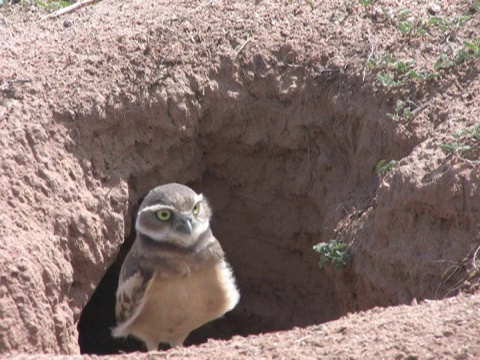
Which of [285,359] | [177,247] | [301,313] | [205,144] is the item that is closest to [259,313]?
[301,313]

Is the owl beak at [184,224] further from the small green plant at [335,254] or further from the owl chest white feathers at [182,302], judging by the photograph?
the small green plant at [335,254]

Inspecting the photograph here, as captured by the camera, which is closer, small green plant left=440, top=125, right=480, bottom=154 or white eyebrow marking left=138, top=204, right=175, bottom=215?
small green plant left=440, top=125, right=480, bottom=154

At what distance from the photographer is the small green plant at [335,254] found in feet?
24.5

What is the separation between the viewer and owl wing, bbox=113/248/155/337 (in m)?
7.12

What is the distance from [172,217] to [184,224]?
6.0 inches

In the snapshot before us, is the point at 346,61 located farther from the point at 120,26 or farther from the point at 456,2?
the point at 120,26

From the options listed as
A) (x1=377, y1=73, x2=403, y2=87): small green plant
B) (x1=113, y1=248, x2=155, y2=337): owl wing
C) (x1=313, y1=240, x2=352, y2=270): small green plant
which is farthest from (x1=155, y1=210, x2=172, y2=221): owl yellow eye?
(x1=377, y1=73, x2=403, y2=87): small green plant

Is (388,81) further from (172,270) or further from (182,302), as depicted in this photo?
(182,302)

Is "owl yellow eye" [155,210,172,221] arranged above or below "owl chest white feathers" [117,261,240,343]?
above

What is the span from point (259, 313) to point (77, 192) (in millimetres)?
2887

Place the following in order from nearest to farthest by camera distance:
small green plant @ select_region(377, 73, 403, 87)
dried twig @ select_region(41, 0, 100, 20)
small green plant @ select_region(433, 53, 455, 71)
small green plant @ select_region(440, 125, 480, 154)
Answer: small green plant @ select_region(440, 125, 480, 154), small green plant @ select_region(433, 53, 455, 71), small green plant @ select_region(377, 73, 403, 87), dried twig @ select_region(41, 0, 100, 20)

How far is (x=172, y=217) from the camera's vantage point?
725 cm

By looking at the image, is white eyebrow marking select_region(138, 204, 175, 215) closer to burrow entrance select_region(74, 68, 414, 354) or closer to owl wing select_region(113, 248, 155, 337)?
owl wing select_region(113, 248, 155, 337)

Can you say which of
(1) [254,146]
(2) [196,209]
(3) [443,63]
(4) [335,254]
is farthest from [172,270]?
(3) [443,63]
